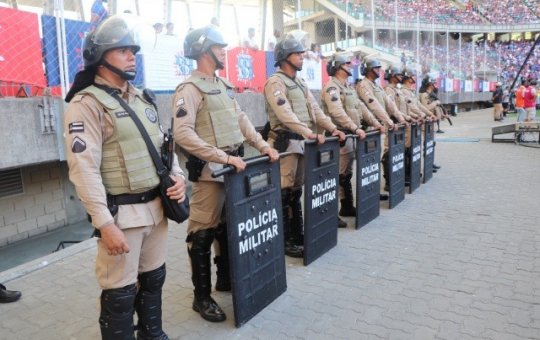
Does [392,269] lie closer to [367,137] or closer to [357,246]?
[357,246]

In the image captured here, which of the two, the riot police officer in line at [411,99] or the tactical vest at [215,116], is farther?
the riot police officer in line at [411,99]

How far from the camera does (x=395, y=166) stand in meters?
6.33

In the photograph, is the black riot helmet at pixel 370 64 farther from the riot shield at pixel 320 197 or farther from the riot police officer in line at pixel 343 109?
the riot shield at pixel 320 197

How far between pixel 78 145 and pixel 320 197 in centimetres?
259

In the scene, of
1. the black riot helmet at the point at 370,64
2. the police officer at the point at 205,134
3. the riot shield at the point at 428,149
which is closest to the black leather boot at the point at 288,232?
the police officer at the point at 205,134

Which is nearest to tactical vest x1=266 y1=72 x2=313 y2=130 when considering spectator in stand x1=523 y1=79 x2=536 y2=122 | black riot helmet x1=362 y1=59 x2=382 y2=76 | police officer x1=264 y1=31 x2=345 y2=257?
police officer x1=264 y1=31 x2=345 y2=257

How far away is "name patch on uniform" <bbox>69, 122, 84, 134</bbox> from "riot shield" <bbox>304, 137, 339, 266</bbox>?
2.23 meters

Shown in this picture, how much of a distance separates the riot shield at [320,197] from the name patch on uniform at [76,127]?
2.23 m

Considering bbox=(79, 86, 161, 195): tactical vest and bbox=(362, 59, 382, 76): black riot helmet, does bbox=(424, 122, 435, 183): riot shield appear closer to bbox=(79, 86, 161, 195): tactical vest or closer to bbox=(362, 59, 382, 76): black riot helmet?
bbox=(362, 59, 382, 76): black riot helmet

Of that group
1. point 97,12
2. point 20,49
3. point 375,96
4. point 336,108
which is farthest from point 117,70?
point 375,96

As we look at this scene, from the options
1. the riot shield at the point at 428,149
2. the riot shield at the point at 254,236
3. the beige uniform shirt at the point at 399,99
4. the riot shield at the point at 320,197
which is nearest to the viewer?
the riot shield at the point at 254,236

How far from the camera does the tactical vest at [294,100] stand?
4566mm

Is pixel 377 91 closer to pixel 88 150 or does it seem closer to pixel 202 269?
pixel 202 269

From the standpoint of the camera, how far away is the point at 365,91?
685 centimetres
